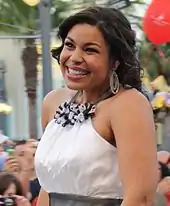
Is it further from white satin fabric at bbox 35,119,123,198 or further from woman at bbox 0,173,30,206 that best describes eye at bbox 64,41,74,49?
woman at bbox 0,173,30,206

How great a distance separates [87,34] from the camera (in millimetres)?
2020

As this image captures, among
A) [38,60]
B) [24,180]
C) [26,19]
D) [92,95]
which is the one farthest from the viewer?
[38,60]

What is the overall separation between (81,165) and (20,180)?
8.80ft

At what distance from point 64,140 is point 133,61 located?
32cm

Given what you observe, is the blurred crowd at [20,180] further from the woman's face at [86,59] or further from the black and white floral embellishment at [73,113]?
the woman's face at [86,59]

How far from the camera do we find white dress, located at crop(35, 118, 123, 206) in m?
1.96

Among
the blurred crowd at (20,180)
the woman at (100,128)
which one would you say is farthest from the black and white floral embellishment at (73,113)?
the blurred crowd at (20,180)

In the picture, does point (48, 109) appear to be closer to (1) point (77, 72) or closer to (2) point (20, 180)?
(1) point (77, 72)

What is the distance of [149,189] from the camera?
1.90m

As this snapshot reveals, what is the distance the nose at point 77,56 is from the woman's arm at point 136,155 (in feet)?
0.71

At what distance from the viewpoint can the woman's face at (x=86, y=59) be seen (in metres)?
2.00

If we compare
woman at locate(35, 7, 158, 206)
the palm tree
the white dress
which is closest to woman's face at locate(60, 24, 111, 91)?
woman at locate(35, 7, 158, 206)

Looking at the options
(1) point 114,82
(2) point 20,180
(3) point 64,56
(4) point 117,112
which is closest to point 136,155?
(4) point 117,112

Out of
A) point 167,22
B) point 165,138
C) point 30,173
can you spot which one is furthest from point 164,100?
point 30,173
